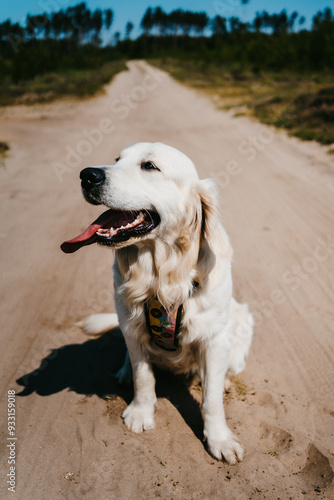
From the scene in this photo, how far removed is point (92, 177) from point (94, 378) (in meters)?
1.87

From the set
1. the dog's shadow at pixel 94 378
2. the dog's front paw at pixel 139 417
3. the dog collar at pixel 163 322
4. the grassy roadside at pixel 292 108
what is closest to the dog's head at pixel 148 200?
the dog collar at pixel 163 322

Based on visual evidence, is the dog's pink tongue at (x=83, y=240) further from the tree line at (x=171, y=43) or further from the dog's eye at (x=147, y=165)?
the tree line at (x=171, y=43)

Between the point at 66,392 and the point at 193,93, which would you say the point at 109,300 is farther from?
the point at 193,93

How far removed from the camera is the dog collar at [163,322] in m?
2.40

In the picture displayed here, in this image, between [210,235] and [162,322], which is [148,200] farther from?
[162,322]

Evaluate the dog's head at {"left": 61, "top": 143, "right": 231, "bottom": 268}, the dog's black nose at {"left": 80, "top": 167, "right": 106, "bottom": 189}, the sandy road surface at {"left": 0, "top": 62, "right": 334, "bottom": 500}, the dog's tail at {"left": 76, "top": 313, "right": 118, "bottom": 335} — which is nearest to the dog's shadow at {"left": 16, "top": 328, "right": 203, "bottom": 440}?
the sandy road surface at {"left": 0, "top": 62, "right": 334, "bottom": 500}

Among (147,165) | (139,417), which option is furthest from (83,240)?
(139,417)

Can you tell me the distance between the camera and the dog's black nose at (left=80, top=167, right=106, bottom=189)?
2182 mm

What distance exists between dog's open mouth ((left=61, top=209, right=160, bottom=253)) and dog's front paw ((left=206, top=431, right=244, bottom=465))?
5.02ft

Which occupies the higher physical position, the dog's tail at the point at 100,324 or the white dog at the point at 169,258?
the white dog at the point at 169,258

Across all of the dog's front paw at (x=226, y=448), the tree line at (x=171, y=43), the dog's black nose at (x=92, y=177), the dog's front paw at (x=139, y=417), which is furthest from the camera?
the tree line at (x=171, y=43)

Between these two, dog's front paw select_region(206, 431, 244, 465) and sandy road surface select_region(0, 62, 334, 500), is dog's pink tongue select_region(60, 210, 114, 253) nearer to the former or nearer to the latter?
sandy road surface select_region(0, 62, 334, 500)

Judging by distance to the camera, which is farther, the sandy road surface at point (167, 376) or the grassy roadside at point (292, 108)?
the grassy roadside at point (292, 108)

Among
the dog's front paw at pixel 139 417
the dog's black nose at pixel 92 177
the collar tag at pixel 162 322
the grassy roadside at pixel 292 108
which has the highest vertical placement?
the dog's black nose at pixel 92 177
